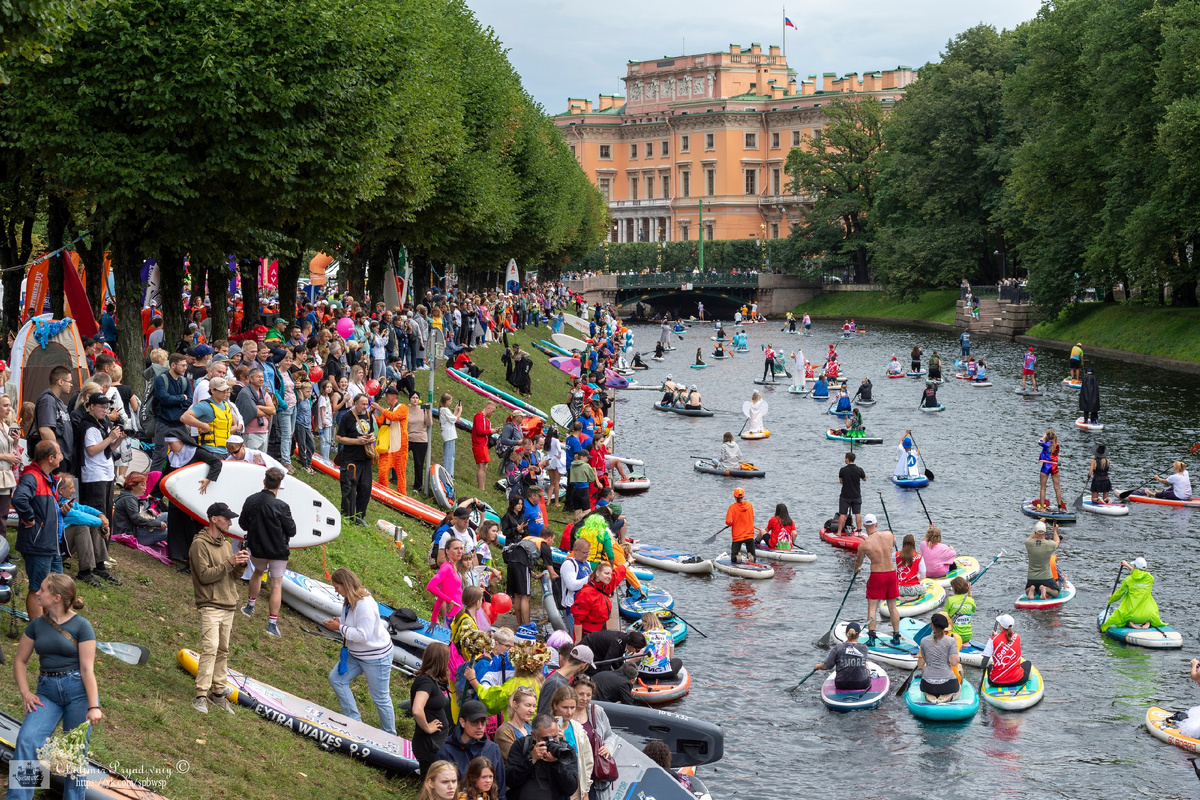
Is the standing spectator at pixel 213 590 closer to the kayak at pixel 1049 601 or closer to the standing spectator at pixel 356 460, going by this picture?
the standing spectator at pixel 356 460

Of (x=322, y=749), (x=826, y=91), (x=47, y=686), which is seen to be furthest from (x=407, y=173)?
(x=826, y=91)

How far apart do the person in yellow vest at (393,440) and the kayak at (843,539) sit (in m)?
8.66

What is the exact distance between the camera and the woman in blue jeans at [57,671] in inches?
331

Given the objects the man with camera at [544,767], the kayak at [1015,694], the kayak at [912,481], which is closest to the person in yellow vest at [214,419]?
the man with camera at [544,767]

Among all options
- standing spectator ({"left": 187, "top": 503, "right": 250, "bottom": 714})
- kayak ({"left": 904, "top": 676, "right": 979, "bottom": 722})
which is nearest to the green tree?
kayak ({"left": 904, "top": 676, "right": 979, "bottom": 722})

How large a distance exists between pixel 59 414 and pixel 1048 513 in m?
20.6

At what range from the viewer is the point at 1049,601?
800 inches

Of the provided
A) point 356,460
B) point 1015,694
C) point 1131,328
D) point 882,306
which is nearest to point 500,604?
point 356,460

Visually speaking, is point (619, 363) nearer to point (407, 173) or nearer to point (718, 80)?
point (407, 173)

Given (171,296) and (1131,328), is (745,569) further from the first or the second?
(1131,328)

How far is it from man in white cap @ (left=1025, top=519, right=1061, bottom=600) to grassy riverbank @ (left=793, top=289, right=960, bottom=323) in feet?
206

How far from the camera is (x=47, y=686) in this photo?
8461 mm

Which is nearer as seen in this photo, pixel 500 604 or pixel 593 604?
pixel 500 604

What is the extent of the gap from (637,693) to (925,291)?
3017 inches
